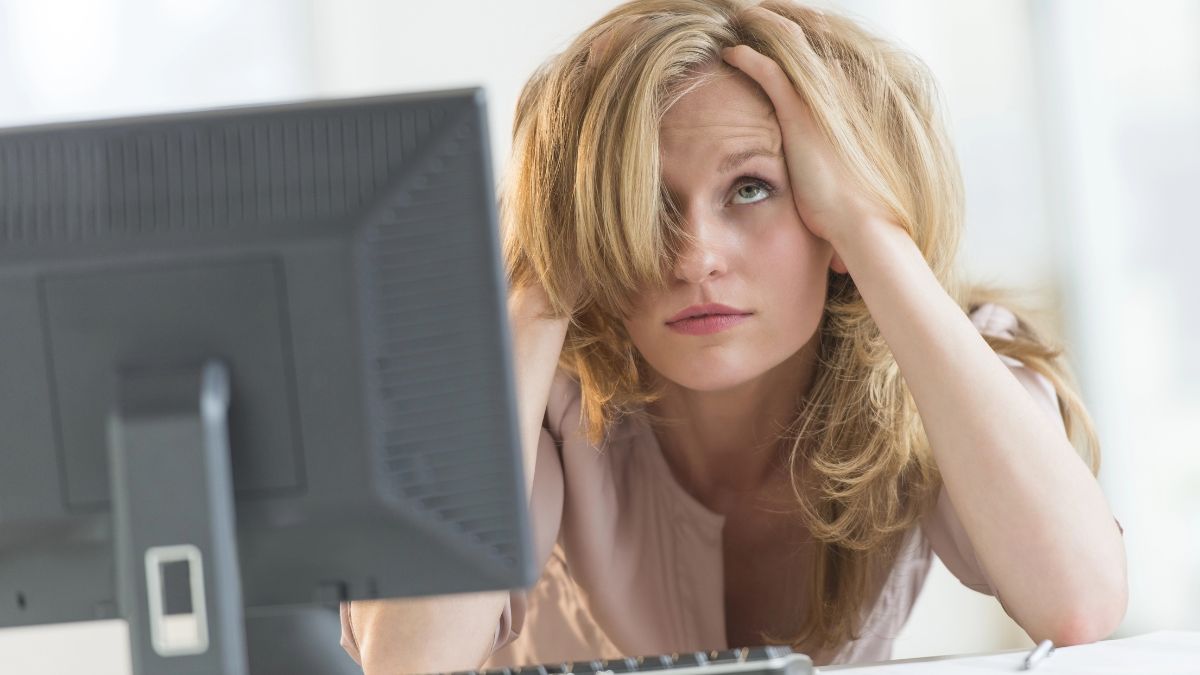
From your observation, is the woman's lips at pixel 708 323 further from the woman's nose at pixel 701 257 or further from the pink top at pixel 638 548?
the pink top at pixel 638 548

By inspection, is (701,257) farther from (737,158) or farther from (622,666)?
(622,666)

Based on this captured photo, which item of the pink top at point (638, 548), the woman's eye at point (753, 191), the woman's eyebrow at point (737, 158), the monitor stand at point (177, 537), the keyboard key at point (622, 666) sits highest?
the woman's eyebrow at point (737, 158)

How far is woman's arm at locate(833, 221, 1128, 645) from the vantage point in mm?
999

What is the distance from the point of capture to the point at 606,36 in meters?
1.20

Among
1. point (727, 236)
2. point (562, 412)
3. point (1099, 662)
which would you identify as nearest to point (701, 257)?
point (727, 236)

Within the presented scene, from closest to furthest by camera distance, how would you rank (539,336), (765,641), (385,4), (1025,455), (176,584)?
(176,584), (1025,455), (539,336), (765,641), (385,4)

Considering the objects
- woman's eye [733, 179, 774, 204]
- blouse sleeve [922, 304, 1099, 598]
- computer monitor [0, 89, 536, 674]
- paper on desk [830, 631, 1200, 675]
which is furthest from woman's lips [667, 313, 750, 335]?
computer monitor [0, 89, 536, 674]

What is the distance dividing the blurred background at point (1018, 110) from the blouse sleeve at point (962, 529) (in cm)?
156

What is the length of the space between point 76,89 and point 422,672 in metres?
2.07

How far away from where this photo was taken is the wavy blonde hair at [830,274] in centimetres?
113

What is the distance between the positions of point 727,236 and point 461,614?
0.44m

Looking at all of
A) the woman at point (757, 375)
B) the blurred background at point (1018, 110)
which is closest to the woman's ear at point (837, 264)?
the woman at point (757, 375)

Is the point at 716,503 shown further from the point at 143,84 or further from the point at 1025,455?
the point at 143,84

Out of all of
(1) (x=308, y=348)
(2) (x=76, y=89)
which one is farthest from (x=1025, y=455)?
(2) (x=76, y=89)
